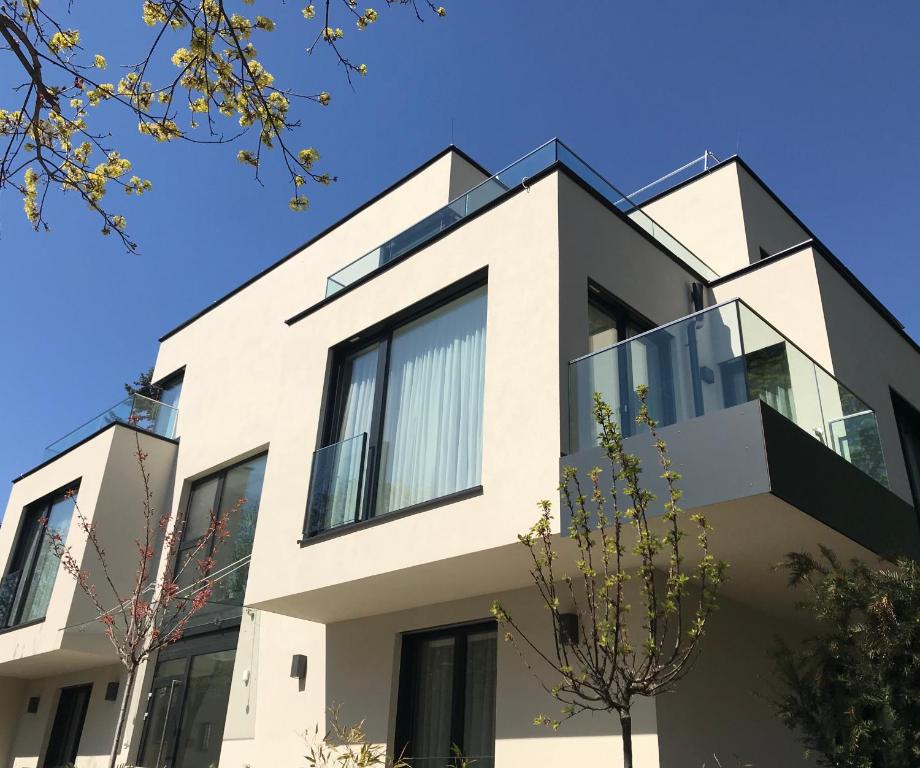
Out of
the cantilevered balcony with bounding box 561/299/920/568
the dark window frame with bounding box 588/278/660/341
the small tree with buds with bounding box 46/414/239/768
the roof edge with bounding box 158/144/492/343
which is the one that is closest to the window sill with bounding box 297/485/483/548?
the cantilevered balcony with bounding box 561/299/920/568

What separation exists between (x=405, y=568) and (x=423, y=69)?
178 inches

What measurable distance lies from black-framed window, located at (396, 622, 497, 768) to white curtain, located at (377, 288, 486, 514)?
162 centimetres

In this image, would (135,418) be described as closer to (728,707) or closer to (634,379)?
(634,379)

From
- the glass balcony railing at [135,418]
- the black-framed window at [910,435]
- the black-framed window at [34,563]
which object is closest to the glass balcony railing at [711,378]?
the black-framed window at [910,435]

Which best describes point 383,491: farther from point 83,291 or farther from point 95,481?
point 95,481

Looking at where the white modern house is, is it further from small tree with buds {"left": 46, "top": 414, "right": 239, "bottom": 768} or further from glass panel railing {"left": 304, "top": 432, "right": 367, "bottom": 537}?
small tree with buds {"left": 46, "top": 414, "right": 239, "bottom": 768}

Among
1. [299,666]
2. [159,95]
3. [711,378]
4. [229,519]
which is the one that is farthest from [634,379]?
[229,519]

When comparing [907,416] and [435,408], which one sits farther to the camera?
[907,416]

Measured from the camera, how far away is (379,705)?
8.56 metres

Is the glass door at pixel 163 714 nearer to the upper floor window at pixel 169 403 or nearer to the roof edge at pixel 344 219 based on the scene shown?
the upper floor window at pixel 169 403

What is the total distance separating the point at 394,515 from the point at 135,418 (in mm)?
8385

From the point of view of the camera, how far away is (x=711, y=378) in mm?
6184

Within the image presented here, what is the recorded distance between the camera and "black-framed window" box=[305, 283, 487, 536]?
795cm

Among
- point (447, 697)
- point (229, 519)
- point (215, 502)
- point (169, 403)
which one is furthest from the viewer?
point (169, 403)
